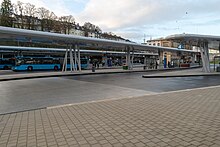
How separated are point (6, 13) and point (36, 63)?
2508cm

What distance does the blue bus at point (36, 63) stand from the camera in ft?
111

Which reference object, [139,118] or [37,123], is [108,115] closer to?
[139,118]

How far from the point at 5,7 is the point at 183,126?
191 feet

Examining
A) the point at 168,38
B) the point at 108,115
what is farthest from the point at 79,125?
the point at 168,38

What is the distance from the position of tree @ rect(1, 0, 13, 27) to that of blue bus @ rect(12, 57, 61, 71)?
20827 millimetres

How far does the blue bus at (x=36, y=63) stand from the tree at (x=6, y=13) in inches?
820

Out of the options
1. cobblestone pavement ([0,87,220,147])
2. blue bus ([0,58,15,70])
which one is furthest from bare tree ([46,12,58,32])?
cobblestone pavement ([0,87,220,147])

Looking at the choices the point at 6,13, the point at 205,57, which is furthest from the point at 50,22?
the point at 205,57

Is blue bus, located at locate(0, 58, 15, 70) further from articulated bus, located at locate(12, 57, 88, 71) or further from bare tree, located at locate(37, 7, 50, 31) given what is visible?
bare tree, located at locate(37, 7, 50, 31)

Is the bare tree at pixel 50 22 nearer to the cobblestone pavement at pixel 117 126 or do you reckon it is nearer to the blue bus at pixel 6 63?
the blue bus at pixel 6 63

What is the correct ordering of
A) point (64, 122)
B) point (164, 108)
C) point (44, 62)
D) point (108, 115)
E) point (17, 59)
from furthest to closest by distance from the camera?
point (44, 62) → point (17, 59) → point (164, 108) → point (108, 115) → point (64, 122)

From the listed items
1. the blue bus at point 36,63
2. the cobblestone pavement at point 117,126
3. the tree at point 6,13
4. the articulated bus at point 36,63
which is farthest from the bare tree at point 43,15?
the cobblestone pavement at point 117,126

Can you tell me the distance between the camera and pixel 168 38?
79.1ft

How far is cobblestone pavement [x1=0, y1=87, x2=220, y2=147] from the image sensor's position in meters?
4.02
